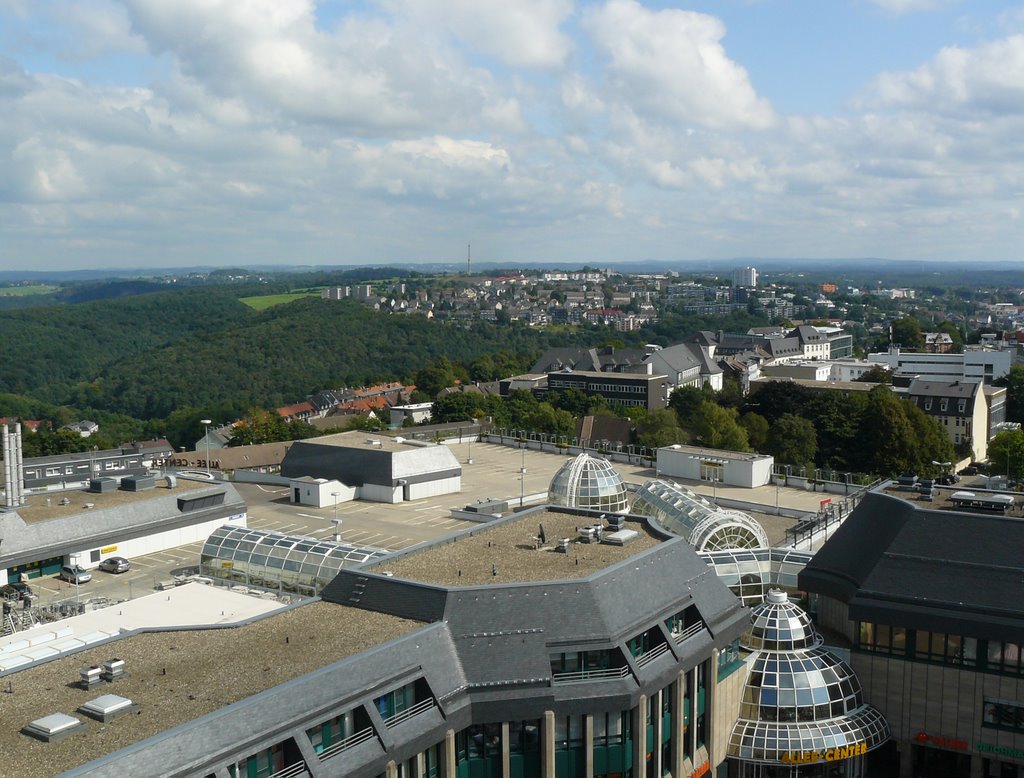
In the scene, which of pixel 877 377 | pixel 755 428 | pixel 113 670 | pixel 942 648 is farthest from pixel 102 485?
pixel 877 377

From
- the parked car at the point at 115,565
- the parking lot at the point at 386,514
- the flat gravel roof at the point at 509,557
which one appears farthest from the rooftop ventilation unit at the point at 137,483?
the flat gravel roof at the point at 509,557

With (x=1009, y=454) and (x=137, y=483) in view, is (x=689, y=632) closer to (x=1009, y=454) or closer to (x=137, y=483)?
(x=137, y=483)

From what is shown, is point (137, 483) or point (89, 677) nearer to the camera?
point (89, 677)

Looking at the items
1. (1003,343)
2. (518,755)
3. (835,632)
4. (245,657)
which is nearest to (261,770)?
(245,657)

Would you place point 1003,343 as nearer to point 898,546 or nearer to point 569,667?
point 898,546

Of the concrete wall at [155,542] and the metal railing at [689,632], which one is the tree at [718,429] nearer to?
the concrete wall at [155,542]
